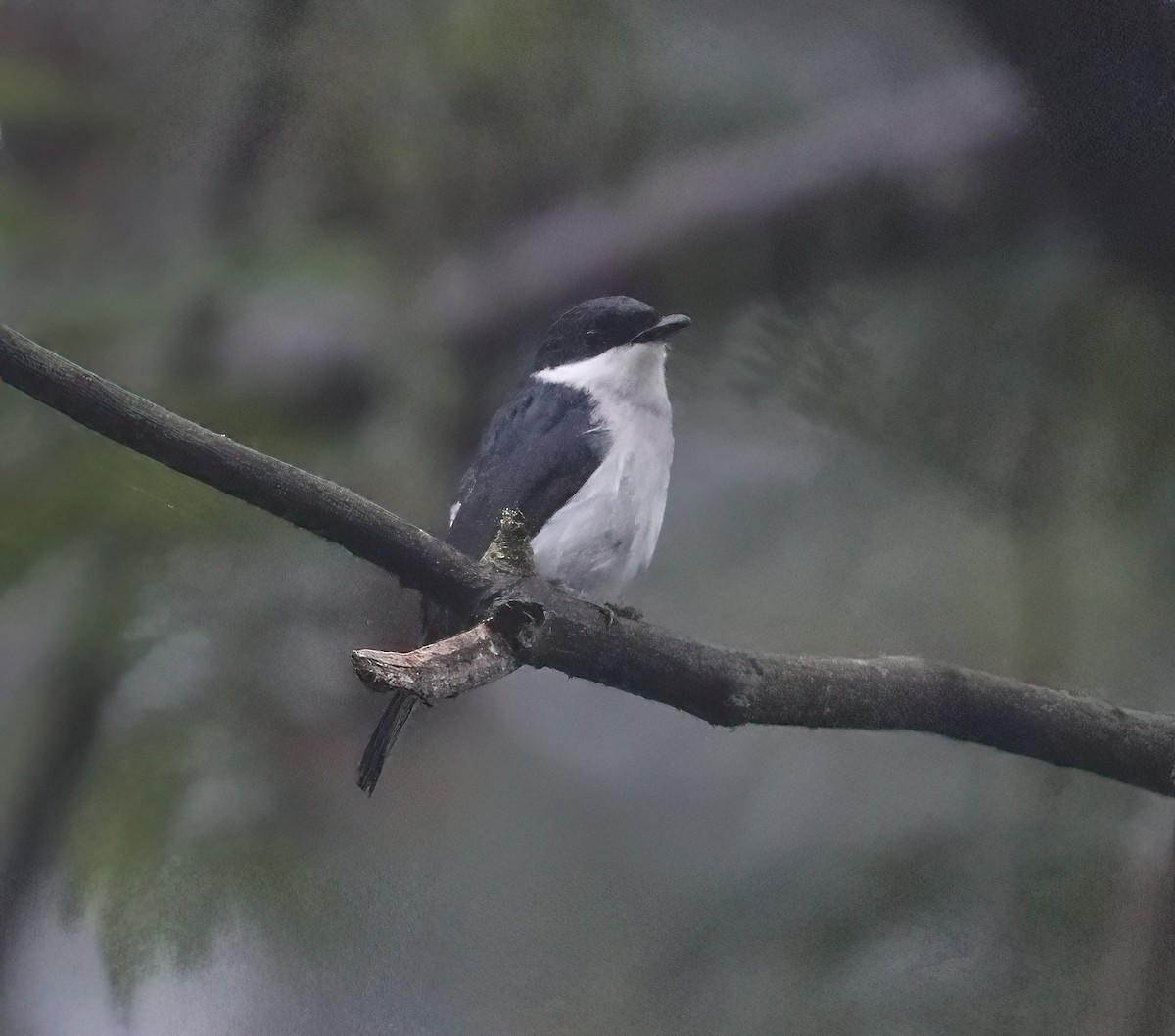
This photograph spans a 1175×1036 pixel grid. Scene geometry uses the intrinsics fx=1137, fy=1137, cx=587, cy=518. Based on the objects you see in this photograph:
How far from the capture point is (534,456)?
1565 mm

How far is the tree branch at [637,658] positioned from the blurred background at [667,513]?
0.20 feet

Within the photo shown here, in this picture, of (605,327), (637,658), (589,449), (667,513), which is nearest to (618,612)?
(637,658)

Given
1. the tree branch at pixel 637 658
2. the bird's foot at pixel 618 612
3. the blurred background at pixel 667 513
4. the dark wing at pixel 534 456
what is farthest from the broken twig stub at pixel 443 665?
the dark wing at pixel 534 456

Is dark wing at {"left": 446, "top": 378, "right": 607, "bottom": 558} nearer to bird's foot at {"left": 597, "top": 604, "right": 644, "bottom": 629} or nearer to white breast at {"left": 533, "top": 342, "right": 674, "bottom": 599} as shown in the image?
white breast at {"left": 533, "top": 342, "right": 674, "bottom": 599}

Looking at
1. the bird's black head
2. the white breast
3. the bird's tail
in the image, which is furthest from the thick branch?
the bird's black head

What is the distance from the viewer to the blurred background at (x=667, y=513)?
1.30 m

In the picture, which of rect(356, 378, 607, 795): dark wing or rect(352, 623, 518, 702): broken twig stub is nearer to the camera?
rect(352, 623, 518, 702): broken twig stub

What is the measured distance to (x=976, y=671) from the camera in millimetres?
1451

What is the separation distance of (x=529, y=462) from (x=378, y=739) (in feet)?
1.44

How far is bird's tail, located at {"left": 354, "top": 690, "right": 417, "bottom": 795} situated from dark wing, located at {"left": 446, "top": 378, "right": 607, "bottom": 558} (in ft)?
0.80

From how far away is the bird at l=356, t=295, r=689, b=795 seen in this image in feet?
4.97

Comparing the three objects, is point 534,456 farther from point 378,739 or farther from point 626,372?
point 378,739

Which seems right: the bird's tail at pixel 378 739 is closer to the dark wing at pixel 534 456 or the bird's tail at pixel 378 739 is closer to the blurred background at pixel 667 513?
the blurred background at pixel 667 513

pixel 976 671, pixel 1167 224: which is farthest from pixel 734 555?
pixel 1167 224
